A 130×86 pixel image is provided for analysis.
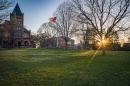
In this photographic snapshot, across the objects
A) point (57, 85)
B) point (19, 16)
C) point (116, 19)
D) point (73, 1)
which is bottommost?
point (57, 85)

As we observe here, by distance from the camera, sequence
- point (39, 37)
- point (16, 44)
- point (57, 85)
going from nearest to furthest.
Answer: point (57, 85) < point (16, 44) < point (39, 37)

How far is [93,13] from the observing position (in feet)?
86.1

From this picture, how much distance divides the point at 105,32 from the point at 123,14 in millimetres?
4178

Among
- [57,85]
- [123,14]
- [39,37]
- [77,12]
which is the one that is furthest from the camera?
[39,37]

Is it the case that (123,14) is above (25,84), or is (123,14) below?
A: above

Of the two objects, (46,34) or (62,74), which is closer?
(62,74)

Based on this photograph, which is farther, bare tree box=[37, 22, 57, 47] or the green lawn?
bare tree box=[37, 22, 57, 47]

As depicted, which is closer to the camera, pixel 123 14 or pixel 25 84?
pixel 25 84

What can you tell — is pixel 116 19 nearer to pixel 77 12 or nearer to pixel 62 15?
pixel 77 12

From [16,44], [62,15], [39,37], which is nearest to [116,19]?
[62,15]

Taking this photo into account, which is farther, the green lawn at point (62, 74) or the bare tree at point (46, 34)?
the bare tree at point (46, 34)

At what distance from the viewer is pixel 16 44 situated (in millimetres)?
73312

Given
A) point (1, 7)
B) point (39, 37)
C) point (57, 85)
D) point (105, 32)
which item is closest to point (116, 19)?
point (105, 32)

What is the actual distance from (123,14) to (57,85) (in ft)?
70.2
